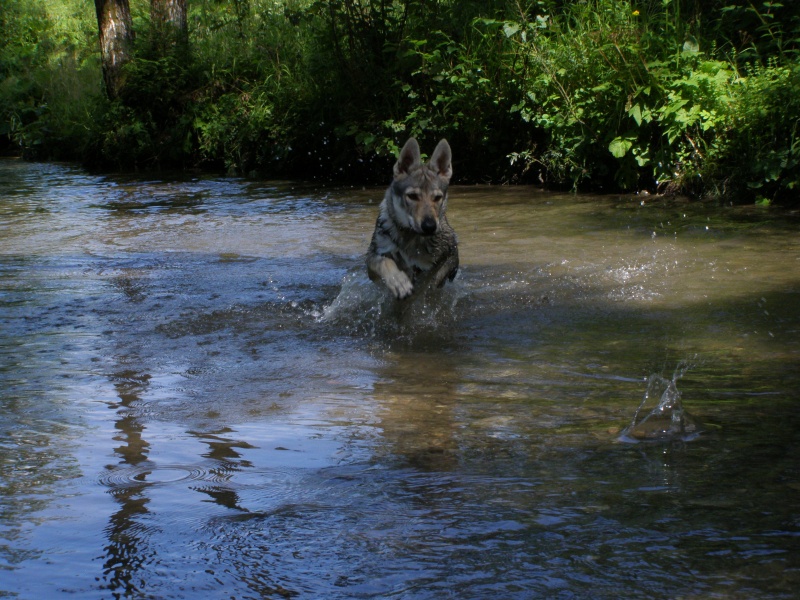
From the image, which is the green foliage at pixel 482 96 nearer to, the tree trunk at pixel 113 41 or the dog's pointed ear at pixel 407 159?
the tree trunk at pixel 113 41

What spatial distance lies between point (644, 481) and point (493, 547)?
79 centimetres

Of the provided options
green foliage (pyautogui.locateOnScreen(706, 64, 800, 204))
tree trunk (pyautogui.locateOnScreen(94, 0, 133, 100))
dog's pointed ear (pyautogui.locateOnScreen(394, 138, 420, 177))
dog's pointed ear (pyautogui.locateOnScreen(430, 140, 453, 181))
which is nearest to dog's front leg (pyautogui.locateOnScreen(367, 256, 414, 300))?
dog's pointed ear (pyautogui.locateOnScreen(394, 138, 420, 177))

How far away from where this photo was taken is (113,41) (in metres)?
18.5

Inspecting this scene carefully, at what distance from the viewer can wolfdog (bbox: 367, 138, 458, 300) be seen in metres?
6.83

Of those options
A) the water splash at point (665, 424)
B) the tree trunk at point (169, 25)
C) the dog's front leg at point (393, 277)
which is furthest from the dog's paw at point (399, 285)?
the tree trunk at point (169, 25)

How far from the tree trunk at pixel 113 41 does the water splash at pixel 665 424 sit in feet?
54.4

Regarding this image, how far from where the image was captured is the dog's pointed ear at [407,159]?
24.0ft

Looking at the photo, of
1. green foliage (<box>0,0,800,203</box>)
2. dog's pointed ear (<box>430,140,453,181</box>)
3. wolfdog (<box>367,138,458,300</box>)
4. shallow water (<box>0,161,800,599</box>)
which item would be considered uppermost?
green foliage (<box>0,0,800,203</box>)

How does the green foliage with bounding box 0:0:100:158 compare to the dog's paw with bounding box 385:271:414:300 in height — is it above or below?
above

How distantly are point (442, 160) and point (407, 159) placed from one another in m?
0.30

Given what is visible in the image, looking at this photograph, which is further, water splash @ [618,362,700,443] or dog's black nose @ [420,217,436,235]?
dog's black nose @ [420,217,436,235]

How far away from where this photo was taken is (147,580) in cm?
284

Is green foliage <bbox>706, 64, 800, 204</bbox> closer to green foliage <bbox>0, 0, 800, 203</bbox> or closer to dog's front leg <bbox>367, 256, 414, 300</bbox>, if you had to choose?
green foliage <bbox>0, 0, 800, 203</bbox>

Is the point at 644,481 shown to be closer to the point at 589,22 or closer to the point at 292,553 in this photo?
the point at 292,553
